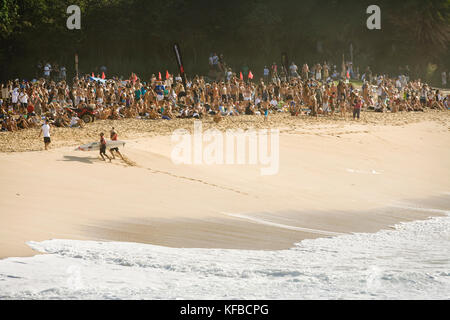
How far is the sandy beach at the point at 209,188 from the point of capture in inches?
619

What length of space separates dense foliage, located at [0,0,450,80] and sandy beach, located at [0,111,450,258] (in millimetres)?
19860

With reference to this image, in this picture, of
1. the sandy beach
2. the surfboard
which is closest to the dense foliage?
the sandy beach

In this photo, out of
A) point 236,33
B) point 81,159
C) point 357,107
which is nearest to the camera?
point 81,159

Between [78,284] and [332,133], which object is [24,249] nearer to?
[78,284]

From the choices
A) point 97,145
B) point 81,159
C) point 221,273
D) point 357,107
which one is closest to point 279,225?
point 221,273

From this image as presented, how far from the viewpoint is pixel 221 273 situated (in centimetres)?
1314

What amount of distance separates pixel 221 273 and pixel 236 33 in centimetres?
3693

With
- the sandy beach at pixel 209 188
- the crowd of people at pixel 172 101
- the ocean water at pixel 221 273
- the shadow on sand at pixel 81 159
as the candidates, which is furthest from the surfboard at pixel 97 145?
the ocean water at pixel 221 273

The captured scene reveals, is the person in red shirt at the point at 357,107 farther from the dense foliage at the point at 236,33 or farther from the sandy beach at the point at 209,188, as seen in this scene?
the dense foliage at the point at 236,33

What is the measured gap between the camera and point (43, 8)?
47.8 meters

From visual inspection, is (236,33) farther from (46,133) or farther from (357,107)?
(46,133)

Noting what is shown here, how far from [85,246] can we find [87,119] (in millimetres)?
14767

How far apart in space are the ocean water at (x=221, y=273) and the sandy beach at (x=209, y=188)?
0.72m
